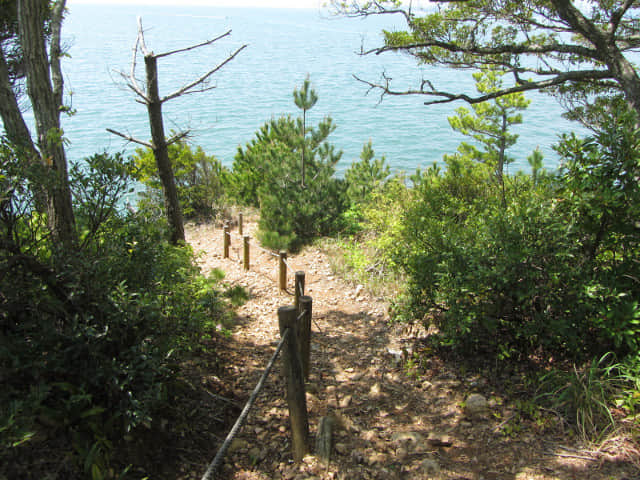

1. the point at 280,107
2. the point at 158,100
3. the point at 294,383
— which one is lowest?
the point at 294,383

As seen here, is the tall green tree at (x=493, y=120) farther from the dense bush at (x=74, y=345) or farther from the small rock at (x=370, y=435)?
the dense bush at (x=74, y=345)

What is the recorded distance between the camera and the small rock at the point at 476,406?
337cm

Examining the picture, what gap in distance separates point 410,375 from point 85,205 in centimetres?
302

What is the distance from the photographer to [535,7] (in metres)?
6.81

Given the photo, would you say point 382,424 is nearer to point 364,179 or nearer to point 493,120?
point 364,179

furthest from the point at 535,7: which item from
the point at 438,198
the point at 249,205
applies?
the point at 249,205

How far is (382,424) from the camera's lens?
346 cm

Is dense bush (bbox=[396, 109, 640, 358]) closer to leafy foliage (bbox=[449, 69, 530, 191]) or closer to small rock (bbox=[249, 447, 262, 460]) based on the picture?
small rock (bbox=[249, 447, 262, 460])

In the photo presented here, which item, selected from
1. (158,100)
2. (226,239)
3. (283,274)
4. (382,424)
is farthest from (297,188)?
(382,424)

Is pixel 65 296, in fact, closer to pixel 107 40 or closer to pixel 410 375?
pixel 410 375

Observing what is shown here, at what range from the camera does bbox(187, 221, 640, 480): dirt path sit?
2.79 m

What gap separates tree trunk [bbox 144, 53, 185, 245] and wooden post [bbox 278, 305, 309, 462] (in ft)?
11.4

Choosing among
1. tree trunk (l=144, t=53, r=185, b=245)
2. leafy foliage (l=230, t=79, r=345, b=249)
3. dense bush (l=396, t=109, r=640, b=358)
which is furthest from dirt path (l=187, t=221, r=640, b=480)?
leafy foliage (l=230, t=79, r=345, b=249)

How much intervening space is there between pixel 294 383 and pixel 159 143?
4594 millimetres
